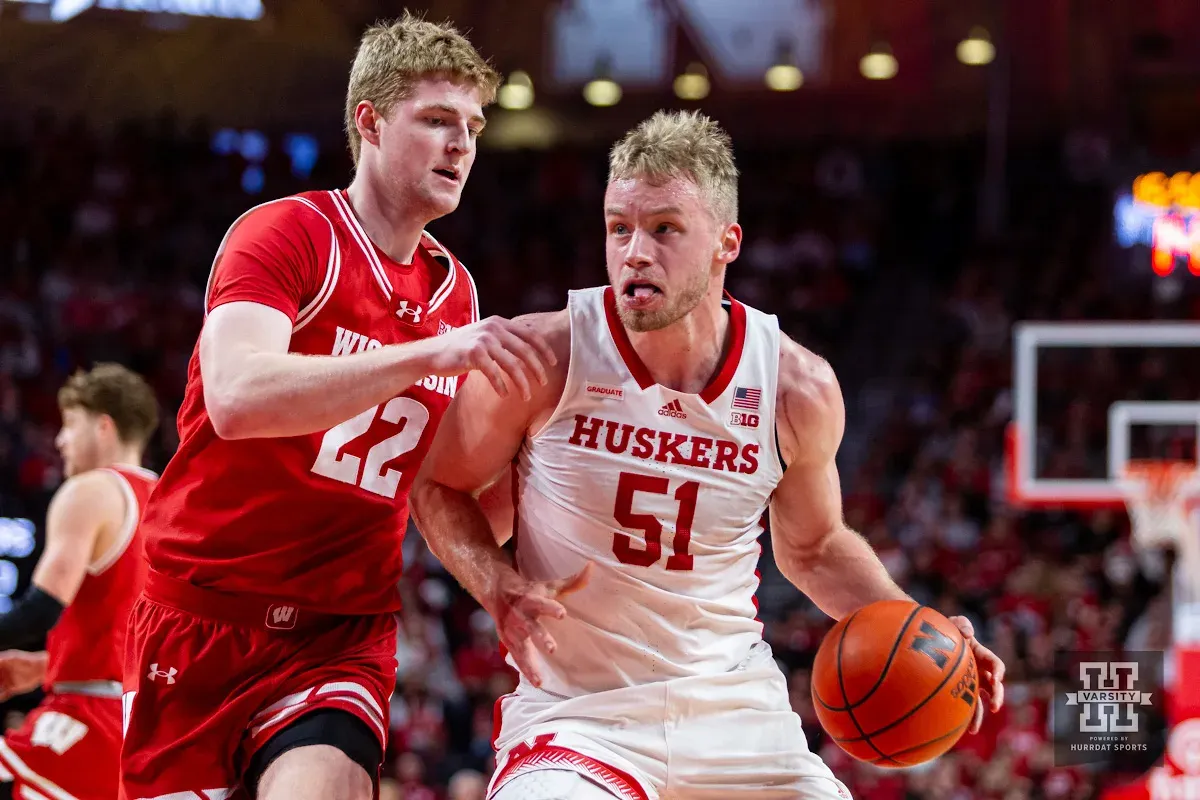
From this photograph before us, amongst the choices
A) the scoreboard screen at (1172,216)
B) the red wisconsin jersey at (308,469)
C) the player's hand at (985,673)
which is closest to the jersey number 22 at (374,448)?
the red wisconsin jersey at (308,469)

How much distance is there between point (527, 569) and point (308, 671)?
617 millimetres

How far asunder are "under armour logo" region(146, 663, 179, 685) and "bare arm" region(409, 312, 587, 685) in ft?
2.36

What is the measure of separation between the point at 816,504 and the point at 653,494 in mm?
556

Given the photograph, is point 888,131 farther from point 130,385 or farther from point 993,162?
point 130,385

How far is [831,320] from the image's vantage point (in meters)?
18.7

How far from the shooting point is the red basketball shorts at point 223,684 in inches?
137

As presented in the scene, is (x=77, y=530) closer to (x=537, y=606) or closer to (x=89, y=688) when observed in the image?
(x=89, y=688)

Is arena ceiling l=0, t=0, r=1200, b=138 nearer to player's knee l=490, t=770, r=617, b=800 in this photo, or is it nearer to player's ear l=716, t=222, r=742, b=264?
player's ear l=716, t=222, r=742, b=264

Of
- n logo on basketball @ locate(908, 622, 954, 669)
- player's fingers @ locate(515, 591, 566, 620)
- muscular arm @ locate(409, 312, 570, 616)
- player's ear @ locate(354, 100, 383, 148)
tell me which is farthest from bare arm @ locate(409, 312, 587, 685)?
n logo on basketball @ locate(908, 622, 954, 669)

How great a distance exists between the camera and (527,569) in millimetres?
3705

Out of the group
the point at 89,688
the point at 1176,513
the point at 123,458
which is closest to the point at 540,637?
the point at 89,688

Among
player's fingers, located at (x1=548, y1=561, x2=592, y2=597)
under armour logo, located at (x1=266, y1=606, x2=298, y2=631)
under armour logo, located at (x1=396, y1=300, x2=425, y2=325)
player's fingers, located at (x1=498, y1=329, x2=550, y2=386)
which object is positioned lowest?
under armour logo, located at (x1=266, y1=606, x2=298, y2=631)

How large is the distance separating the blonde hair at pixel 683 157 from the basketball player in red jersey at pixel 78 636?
2.52 meters

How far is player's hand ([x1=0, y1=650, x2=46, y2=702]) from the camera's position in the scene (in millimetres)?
5191
